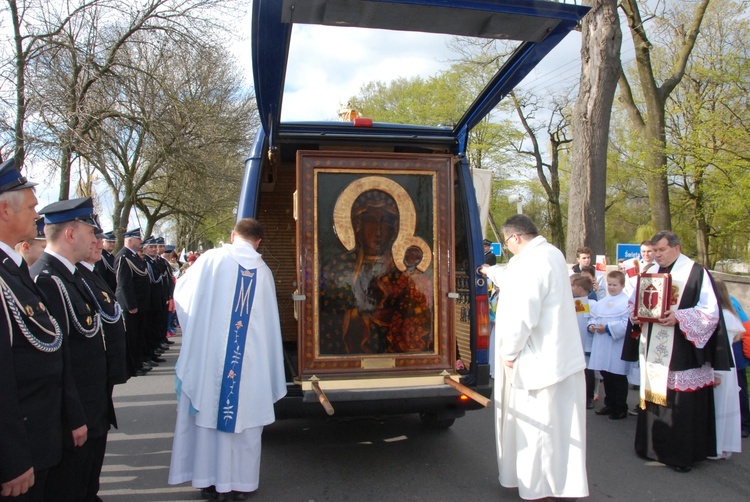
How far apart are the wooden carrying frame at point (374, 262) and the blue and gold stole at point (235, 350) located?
1.65ft

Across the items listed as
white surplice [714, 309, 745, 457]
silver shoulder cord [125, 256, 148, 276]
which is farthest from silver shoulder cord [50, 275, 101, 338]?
silver shoulder cord [125, 256, 148, 276]

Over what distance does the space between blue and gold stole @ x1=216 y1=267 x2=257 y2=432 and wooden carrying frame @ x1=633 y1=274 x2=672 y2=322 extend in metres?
3.28

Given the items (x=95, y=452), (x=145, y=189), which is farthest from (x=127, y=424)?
(x=145, y=189)

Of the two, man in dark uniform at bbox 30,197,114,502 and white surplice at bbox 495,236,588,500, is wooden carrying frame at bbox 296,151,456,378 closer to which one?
white surplice at bbox 495,236,588,500

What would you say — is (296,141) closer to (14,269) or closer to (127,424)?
(14,269)

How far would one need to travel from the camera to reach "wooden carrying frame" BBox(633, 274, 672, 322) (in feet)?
15.6

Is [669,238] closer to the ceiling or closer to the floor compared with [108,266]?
closer to the ceiling

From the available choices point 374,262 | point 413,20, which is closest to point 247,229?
point 374,262

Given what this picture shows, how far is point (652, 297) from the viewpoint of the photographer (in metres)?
4.86

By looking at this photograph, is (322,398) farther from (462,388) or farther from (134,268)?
(134,268)

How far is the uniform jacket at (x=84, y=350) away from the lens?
3275 millimetres

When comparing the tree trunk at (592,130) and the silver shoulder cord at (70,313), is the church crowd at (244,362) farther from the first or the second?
the tree trunk at (592,130)

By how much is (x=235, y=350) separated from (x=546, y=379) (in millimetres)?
2153

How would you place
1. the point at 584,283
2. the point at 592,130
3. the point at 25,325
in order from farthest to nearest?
the point at 592,130
the point at 584,283
the point at 25,325
